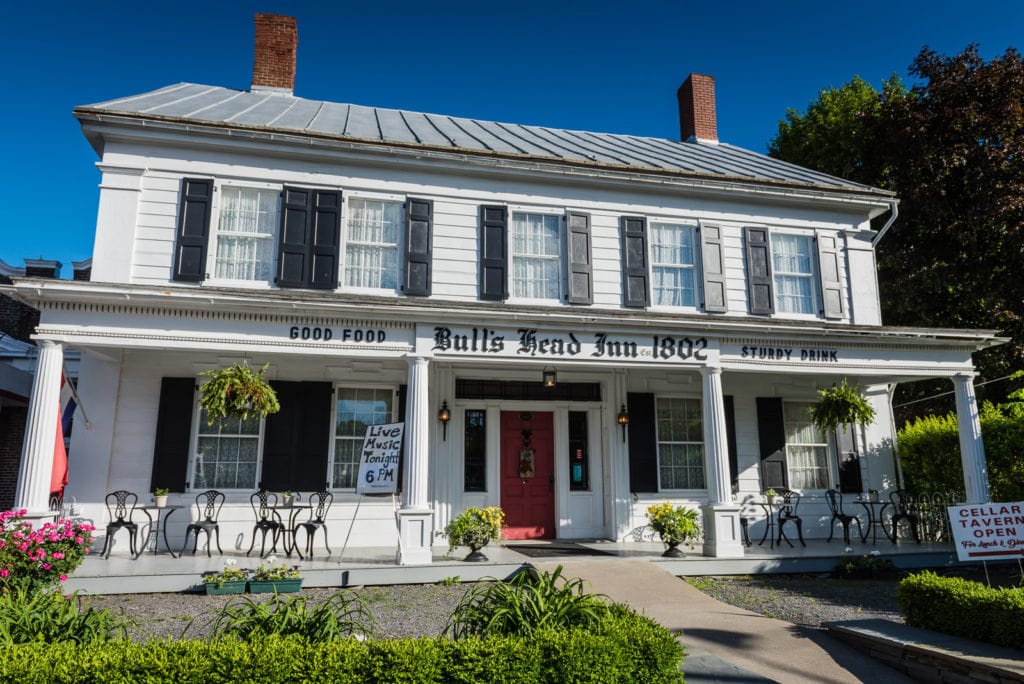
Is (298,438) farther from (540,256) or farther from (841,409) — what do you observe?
(841,409)

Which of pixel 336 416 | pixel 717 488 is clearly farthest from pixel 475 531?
pixel 717 488

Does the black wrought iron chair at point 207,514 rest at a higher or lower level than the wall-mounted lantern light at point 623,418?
lower

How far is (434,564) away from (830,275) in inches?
362

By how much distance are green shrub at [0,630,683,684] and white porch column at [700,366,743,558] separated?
6340mm

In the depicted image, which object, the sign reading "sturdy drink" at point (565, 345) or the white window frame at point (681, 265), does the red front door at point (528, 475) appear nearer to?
the sign reading "sturdy drink" at point (565, 345)

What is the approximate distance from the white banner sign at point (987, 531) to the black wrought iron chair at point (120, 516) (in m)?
10.5

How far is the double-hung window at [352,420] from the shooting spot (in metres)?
11.5

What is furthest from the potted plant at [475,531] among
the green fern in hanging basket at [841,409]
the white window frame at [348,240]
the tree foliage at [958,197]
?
the tree foliage at [958,197]

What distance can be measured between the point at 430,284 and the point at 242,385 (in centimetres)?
338

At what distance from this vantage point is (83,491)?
406 inches

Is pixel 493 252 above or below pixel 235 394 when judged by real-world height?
above

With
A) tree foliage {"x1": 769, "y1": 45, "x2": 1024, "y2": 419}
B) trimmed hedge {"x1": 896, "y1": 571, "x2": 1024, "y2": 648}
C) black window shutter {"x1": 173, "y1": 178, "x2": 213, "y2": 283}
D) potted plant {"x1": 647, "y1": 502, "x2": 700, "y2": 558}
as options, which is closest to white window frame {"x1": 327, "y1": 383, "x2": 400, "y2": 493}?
black window shutter {"x1": 173, "y1": 178, "x2": 213, "y2": 283}

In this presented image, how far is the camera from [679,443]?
42.5 ft

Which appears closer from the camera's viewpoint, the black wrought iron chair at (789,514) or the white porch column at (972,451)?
the white porch column at (972,451)
